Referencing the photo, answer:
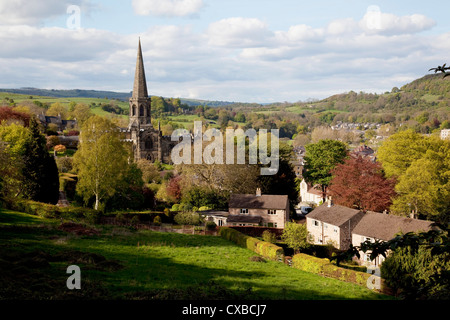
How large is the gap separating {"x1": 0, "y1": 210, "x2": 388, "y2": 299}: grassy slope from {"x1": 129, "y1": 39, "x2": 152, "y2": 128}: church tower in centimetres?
7002

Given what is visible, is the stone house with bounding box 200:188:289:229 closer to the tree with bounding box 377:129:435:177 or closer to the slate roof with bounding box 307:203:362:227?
the slate roof with bounding box 307:203:362:227

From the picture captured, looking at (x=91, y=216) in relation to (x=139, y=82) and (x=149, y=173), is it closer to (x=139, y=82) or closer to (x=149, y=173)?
(x=149, y=173)

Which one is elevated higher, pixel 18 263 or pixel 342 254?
pixel 342 254

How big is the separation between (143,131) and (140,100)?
25.7ft

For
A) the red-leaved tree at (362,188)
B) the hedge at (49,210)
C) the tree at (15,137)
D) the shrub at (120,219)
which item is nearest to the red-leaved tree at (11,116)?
the tree at (15,137)

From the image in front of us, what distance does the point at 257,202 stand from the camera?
49.4m

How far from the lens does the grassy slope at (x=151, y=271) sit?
637 inches

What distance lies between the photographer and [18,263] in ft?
57.5

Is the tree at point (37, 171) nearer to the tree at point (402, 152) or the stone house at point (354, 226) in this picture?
the stone house at point (354, 226)

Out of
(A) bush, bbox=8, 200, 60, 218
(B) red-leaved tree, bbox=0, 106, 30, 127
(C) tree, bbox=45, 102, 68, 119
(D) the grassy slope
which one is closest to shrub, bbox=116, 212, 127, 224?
(D) the grassy slope

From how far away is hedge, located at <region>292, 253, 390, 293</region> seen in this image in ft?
86.6
